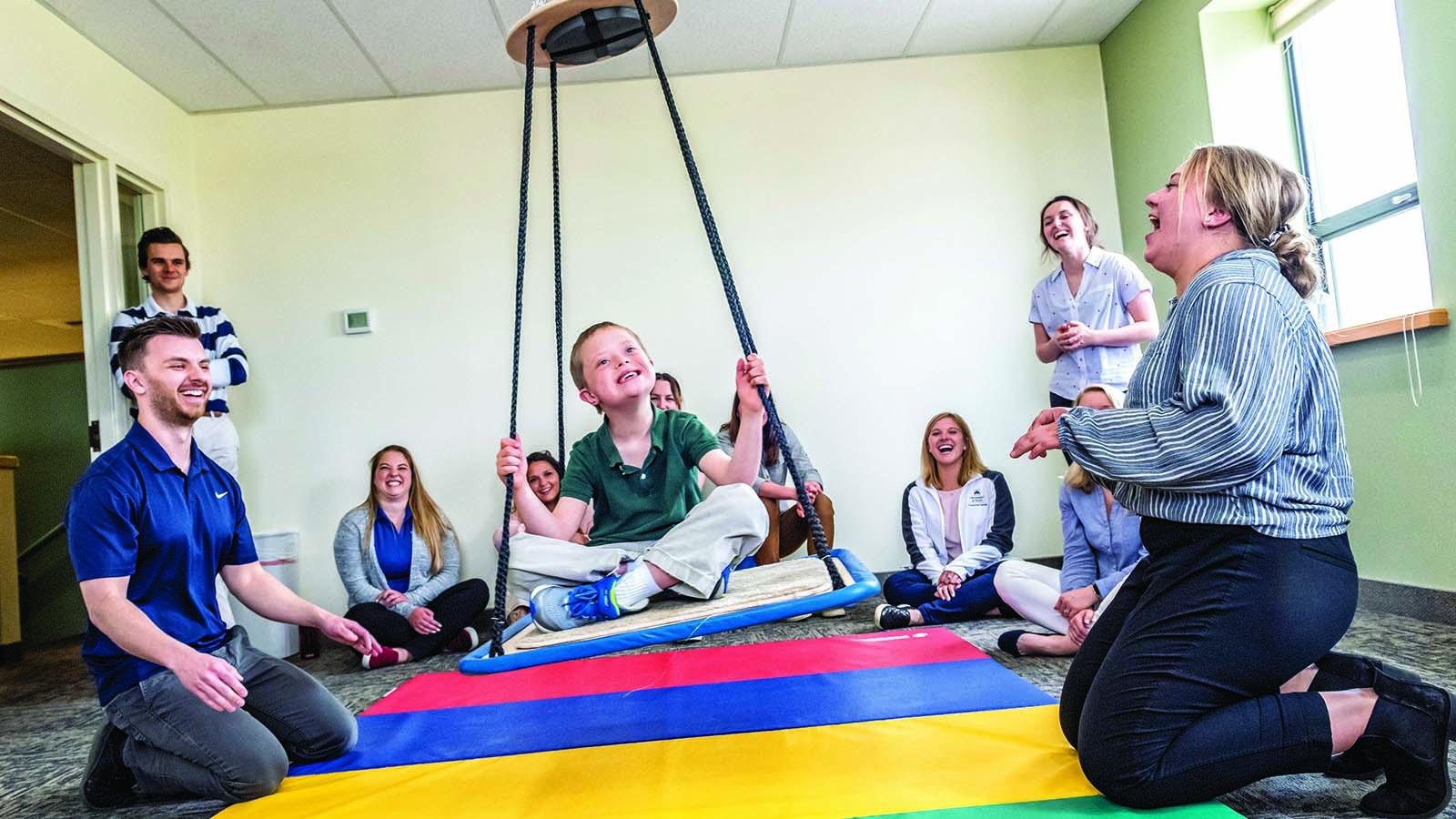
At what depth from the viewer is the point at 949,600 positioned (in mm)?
3576

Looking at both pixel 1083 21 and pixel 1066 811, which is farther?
pixel 1083 21

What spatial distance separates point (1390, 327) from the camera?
10.4 ft

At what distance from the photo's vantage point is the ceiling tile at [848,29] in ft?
14.4

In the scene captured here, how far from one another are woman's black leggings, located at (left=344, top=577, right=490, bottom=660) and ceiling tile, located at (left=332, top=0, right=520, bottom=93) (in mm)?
2407

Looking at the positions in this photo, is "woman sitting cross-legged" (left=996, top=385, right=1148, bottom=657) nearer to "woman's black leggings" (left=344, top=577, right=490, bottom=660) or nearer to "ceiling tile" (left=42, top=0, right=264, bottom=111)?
"woman's black leggings" (left=344, top=577, right=490, bottom=660)

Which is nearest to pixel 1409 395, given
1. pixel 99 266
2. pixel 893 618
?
pixel 893 618

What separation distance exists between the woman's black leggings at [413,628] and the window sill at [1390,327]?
3220 mm

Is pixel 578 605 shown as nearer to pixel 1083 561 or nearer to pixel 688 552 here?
pixel 688 552

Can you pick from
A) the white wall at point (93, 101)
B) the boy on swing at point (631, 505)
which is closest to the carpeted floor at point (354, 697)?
the boy on swing at point (631, 505)

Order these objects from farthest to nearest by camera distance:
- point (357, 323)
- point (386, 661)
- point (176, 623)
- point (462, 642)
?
point (357, 323)
point (462, 642)
point (386, 661)
point (176, 623)

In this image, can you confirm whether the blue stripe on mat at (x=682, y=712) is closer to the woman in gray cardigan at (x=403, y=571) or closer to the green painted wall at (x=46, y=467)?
the woman in gray cardigan at (x=403, y=571)

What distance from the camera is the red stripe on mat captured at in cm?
260

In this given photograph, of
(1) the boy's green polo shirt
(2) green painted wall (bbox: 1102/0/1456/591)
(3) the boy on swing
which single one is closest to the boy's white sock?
(3) the boy on swing

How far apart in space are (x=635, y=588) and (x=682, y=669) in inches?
33.5
